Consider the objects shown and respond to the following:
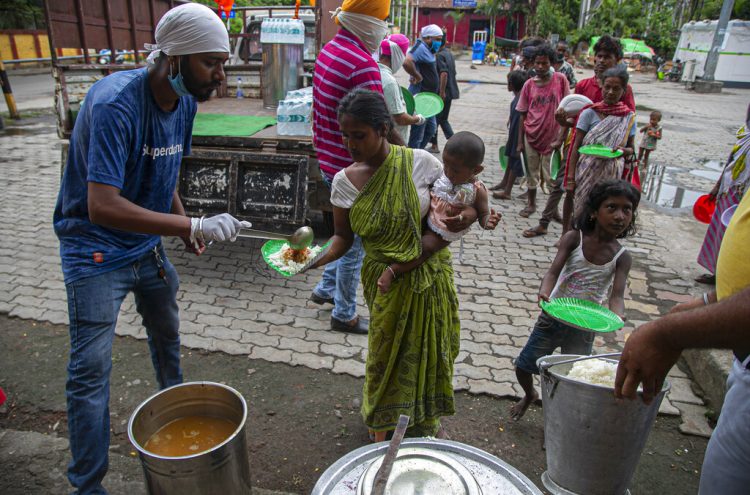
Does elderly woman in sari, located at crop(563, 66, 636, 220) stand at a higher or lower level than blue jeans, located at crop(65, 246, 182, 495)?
higher

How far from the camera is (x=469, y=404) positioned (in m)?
3.03

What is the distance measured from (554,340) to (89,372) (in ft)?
7.29

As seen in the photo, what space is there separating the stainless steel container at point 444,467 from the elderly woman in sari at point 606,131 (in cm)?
330

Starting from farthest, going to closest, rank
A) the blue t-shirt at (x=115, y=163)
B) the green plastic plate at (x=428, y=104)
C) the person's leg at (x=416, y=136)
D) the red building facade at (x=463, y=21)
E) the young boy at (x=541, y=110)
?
the red building facade at (x=463, y=21)
the person's leg at (x=416, y=136)
the young boy at (x=541, y=110)
the green plastic plate at (x=428, y=104)
the blue t-shirt at (x=115, y=163)

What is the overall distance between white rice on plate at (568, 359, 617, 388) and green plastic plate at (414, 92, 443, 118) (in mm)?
3646

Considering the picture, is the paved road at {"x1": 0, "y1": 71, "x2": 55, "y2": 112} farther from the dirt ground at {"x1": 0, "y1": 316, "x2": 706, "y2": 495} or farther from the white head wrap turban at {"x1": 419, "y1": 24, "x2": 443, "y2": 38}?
the dirt ground at {"x1": 0, "y1": 316, "x2": 706, "y2": 495}

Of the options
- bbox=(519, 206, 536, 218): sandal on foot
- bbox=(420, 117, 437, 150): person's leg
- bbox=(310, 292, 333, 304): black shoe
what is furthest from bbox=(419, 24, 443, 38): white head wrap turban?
bbox=(310, 292, 333, 304): black shoe

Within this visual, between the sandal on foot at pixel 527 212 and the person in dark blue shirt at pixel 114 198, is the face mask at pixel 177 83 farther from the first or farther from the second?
the sandal on foot at pixel 527 212

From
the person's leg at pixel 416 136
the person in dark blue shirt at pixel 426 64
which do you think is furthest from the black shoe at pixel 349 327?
the person in dark blue shirt at pixel 426 64

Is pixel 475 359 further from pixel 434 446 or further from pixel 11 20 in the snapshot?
pixel 11 20

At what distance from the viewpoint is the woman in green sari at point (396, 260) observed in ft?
7.20

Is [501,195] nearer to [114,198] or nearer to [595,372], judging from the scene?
[595,372]

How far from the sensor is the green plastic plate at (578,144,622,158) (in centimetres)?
412

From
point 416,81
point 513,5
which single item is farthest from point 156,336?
point 513,5
